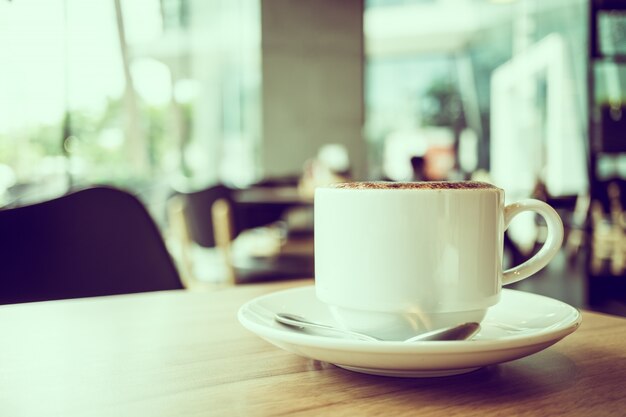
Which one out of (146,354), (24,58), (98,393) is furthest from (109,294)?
(24,58)

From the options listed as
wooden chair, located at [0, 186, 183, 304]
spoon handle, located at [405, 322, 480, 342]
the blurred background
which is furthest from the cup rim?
the blurred background

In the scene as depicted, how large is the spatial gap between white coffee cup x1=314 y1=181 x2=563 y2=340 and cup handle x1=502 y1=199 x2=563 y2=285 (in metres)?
0.04

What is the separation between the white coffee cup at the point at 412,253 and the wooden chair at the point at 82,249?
745mm

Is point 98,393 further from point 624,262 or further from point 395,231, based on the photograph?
point 624,262

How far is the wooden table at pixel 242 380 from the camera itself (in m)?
0.39

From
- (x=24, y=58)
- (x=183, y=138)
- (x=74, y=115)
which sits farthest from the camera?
(x=183, y=138)

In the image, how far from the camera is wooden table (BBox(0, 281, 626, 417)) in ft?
1.27

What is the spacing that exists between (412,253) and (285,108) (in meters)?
6.72

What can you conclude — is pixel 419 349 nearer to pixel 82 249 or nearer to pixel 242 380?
pixel 242 380

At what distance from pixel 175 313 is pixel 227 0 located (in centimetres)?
708

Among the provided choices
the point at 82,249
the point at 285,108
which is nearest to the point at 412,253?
the point at 82,249

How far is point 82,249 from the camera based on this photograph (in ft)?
3.68

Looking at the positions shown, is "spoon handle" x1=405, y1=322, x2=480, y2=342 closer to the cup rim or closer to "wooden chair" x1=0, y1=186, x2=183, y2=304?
the cup rim

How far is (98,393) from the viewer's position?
42 cm
